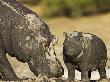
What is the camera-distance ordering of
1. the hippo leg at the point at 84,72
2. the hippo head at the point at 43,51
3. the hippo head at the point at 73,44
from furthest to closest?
the hippo leg at the point at 84,72 → the hippo head at the point at 73,44 → the hippo head at the point at 43,51

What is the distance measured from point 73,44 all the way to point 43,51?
0.50 meters

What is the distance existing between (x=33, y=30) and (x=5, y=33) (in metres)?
0.47

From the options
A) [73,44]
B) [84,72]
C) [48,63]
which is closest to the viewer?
[48,63]

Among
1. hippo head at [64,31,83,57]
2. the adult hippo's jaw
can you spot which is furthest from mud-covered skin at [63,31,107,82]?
the adult hippo's jaw

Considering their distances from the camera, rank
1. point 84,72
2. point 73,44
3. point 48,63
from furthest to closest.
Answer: point 84,72, point 73,44, point 48,63

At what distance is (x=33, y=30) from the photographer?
30.6ft

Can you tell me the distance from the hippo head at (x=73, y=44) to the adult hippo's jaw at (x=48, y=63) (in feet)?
0.80

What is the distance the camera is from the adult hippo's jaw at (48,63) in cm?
929

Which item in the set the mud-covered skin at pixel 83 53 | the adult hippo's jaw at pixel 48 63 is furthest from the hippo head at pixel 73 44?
the adult hippo's jaw at pixel 48 63

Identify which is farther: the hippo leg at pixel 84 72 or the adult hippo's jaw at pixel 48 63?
the hippo leg at pixel 84 72

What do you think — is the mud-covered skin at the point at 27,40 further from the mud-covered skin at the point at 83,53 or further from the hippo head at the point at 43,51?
the mud-covered skin at the point at 83,53

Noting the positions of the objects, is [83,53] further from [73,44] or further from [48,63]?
[48,63]

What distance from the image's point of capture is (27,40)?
30.6ft

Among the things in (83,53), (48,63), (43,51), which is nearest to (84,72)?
(83,53)
